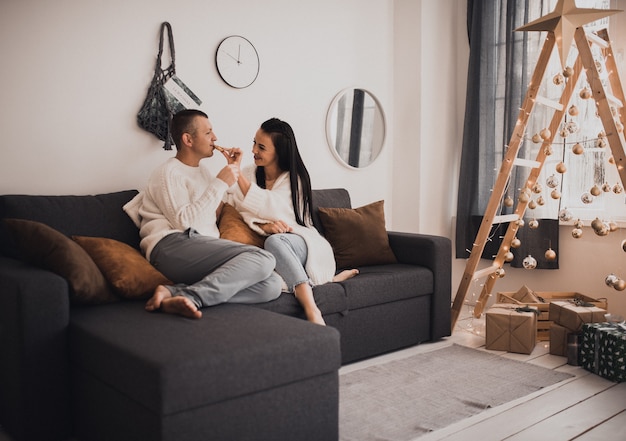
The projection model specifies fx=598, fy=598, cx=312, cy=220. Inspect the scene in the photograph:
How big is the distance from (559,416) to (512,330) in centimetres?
87

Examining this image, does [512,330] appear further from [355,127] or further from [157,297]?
[157,297]

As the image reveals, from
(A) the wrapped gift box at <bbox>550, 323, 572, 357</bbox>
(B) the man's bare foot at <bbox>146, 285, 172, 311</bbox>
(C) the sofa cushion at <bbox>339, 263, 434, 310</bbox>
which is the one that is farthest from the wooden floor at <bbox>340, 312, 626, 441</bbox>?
(B) the man's bare foot at <bbox>146, 285, 172, 311</bbox>

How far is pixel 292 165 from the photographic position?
10.6ft

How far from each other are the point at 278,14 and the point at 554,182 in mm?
1949

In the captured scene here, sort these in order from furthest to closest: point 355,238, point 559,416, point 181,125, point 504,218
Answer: point 504,218, point 355,238, point 181,125, point 559,416

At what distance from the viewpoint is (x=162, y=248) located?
2670 millimetres

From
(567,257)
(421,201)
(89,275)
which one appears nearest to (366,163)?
(421,201)

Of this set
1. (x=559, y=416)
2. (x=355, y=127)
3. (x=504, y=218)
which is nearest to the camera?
(x=559, y=416)

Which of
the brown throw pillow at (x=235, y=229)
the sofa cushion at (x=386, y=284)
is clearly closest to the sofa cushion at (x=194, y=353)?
the brown throw pillow at (x=235, y=229)

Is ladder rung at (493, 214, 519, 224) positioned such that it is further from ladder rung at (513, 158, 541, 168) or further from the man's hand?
the man's hand

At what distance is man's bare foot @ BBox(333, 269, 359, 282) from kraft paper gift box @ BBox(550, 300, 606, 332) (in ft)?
3.62

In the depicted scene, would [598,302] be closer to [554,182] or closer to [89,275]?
[554,182]

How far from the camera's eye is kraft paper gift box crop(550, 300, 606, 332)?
10.0ft

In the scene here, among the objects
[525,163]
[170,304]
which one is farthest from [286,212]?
[525,163]
